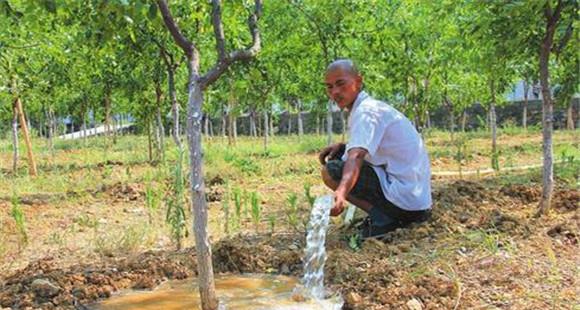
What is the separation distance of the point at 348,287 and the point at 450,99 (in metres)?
17.4

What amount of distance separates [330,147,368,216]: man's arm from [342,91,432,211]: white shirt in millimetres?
471

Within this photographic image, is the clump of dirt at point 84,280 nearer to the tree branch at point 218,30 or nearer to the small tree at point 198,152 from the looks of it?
the small tree at point 198,152

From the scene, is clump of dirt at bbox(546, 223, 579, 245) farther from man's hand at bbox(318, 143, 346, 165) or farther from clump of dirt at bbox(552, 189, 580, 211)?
man's hand at bbox(318, 143, 346, 165)

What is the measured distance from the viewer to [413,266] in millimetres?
3727

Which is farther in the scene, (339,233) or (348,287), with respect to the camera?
(339,233)

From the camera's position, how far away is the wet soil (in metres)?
3.22

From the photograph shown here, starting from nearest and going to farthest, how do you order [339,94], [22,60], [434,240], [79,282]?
[79,282] < [434,240] < [339,94] < [22,60]

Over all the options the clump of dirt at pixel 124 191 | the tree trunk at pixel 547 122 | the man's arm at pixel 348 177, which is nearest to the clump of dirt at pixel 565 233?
the tree trunk at pixel 547 122

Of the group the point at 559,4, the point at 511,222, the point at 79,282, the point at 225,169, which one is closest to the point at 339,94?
the point at 511,222

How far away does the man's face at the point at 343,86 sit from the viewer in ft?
14.9

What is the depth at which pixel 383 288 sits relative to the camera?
11.1 ft

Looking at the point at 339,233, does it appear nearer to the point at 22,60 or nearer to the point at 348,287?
the point at 348,287

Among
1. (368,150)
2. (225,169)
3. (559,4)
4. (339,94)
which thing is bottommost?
(225,169)

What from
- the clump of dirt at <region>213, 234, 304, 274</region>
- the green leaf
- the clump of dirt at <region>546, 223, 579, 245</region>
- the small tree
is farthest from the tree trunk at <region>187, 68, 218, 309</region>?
the clump of dirt at <region>546, 223, 579, 245</region>
